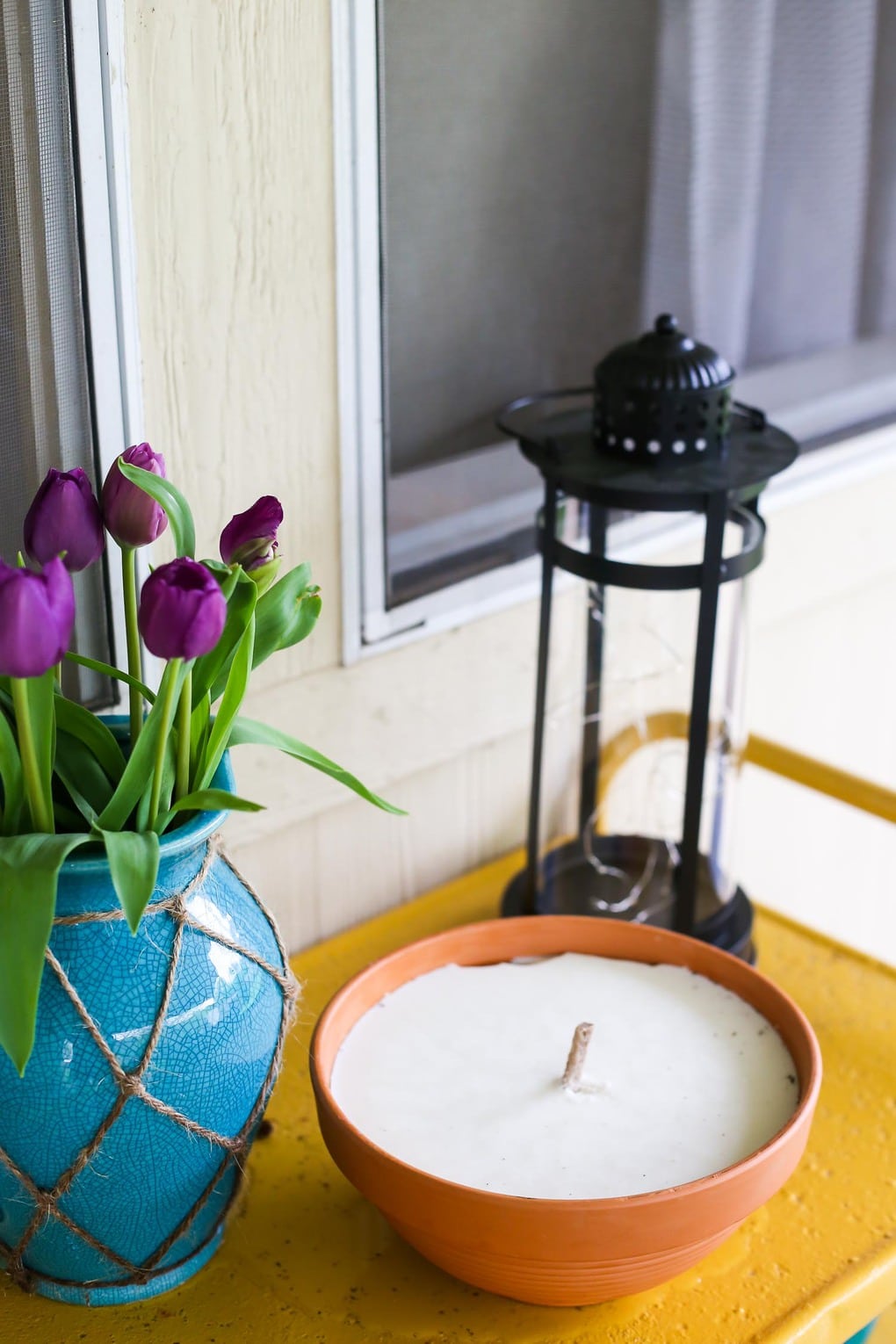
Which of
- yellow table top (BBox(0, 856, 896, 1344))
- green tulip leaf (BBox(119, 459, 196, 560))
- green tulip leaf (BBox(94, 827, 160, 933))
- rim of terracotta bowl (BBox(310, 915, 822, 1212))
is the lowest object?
yellow table top (BBox(0, 856, 896, 1344))

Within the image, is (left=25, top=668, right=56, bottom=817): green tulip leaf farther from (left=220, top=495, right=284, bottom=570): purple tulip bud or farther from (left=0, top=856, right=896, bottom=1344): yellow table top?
(left=0, top=856, right=896, bottom=1344): yellow table top

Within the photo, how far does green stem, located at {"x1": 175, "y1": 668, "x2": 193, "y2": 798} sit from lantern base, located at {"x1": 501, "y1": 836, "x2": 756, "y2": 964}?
1.47 ft

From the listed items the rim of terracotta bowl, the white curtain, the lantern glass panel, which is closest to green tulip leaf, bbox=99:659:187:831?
the rim of terracotta bowl

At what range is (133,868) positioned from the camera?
583 millimetres

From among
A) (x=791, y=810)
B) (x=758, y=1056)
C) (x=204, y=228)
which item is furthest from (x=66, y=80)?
(x=791, y=810)

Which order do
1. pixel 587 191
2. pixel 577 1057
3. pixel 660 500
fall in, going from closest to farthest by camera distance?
pixel 577 1057, pixel 660 500, pixel 587 191

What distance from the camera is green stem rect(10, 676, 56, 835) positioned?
1.90 feet

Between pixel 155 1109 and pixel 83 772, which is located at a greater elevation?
pixel 83 772

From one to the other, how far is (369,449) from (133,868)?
0.43 meters

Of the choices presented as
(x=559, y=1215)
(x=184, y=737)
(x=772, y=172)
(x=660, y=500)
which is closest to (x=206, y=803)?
(x=184, y=737)

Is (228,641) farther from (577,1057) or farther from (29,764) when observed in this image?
(577,1057)

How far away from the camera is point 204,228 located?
808 millimetres

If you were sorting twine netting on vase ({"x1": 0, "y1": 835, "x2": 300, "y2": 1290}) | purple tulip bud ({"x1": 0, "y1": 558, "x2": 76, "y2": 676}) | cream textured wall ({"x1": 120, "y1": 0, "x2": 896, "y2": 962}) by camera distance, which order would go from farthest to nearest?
cream textured wall ({"x1": 120, "y1": 0, "x2": 896, "y2": 962}), twine netting on vase ({"x1": 0, "y1": 835, "x2": 300, "y2": 1290}), purple tulip bud ({"x1": 0, "y1": 558, "x2": 76, "y2": 676})

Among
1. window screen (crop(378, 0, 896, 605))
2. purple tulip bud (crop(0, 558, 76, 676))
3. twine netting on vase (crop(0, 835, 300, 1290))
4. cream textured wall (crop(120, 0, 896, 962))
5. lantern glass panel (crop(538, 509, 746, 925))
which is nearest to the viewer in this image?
purple tulip bud (crop(0, 558, 76, 676))
